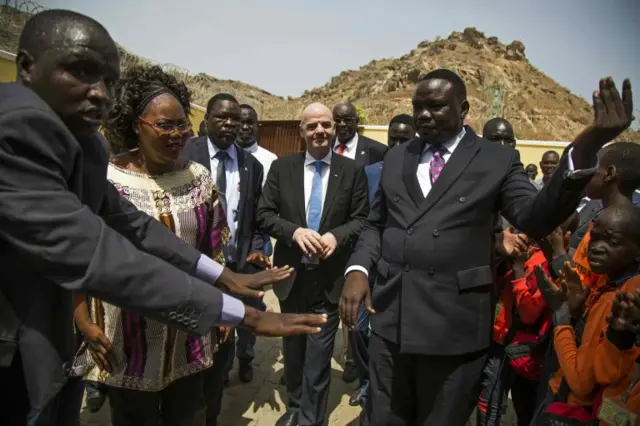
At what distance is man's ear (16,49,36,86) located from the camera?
1.36m

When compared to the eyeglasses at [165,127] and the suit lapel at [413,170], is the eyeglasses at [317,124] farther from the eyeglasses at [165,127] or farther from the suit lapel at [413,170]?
the eyeglasses at [165,127]

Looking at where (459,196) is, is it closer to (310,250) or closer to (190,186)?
(310,250)

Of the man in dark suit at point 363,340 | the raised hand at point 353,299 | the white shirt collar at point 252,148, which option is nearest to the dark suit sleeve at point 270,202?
the man in dark suit at point 363,340

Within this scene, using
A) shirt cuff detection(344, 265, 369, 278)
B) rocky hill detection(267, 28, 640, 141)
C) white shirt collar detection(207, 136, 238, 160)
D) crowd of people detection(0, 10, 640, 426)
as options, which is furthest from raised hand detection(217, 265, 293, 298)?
rocky hill detection(267, 28, 640, 141)

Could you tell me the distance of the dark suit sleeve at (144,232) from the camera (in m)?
1.94

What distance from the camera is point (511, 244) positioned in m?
2.78

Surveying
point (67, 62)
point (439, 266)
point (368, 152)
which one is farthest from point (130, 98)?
point (368, 152)

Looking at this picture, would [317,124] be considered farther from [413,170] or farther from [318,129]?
[413,170]

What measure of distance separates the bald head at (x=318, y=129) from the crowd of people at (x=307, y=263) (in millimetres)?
19

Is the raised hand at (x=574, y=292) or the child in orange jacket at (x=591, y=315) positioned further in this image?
the raised hand at (x=574, y=292)

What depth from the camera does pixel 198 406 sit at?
2.50 metres

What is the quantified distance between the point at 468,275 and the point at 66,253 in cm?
189

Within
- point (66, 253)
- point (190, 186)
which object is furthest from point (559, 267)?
point (66, 253)

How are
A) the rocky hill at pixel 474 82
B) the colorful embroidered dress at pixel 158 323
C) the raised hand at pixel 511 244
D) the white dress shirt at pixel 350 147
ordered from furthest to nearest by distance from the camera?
the rocky hill at pixel 474 82
the white dress shirt at pixel 350 147
the raised hand at pixel 511 244
the colorful embroidered dress at pixel 158 323
